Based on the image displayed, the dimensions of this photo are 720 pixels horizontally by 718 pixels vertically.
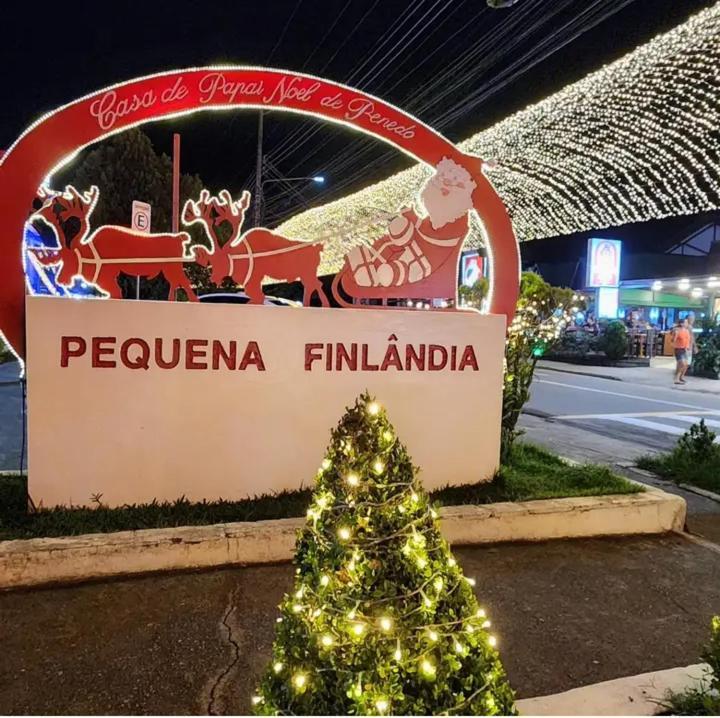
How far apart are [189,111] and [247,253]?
1268 millimetres

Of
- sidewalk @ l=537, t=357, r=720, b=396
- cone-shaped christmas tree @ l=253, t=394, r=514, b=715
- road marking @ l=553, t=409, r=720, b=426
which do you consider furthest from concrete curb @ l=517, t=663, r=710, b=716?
sidewalk @ l=537, t=357, r=720, b=396

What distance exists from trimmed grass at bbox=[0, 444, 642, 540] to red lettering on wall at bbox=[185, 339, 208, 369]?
105 centimetres

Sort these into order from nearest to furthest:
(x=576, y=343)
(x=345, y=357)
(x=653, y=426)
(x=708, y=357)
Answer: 1. (x=345, y=357)
2. (x=653, y=426)
3. (x=708, y=357)
4. (x=576, y=343)

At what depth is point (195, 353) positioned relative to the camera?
4.70 m

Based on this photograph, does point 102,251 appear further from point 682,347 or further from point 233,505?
point 682,347

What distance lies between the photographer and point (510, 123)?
377 inches

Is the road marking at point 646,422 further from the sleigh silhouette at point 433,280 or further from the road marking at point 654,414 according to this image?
the sleigh silhouette at point 433,280

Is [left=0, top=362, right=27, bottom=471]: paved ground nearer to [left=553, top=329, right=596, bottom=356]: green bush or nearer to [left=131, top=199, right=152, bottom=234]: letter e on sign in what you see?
[left=131, top=199, right=152, bottom=234]: letter e on sign

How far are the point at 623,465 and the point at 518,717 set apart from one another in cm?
651

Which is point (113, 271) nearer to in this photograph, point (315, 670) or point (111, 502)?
point (111, 502)

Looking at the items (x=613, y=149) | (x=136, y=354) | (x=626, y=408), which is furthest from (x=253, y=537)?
(x=626, y=408)

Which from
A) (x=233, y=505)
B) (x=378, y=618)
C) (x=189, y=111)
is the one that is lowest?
(x=233, y=505)

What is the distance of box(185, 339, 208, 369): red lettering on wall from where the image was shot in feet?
15.4

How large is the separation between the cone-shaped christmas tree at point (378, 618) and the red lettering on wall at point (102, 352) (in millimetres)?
2941
